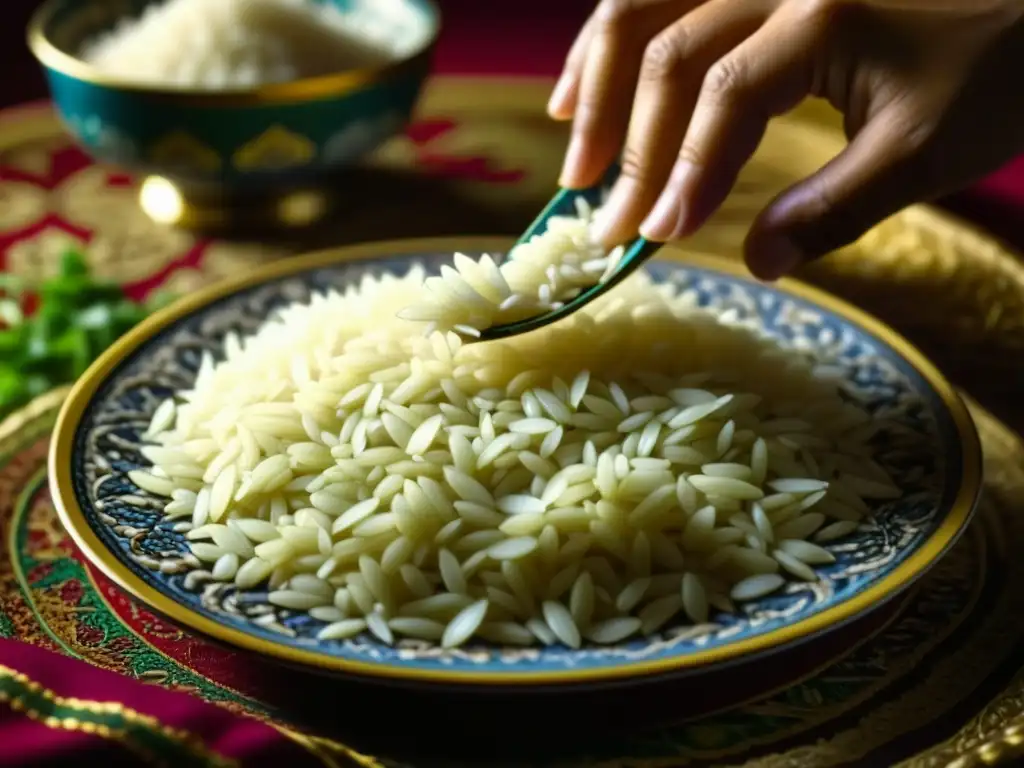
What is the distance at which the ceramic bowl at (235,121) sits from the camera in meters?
1.33

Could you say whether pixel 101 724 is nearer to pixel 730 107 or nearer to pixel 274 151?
pixel 730 107

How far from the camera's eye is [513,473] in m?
0.78

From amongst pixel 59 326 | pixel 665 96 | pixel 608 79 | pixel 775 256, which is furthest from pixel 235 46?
pixel 775 256

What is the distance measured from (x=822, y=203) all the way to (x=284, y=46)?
0.78 metres

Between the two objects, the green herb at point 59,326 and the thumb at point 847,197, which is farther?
the green herb at point 59,326

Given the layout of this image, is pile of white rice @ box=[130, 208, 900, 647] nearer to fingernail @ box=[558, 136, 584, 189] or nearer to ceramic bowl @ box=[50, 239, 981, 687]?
ceramic bowl @ box=[50, 239, 981, 687]

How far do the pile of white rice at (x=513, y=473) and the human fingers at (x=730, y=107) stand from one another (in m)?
0.08

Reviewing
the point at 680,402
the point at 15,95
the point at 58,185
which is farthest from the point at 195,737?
the point at 15,95

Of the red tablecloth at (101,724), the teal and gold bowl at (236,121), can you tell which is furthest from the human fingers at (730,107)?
the teal and gold bowl at (236,121)

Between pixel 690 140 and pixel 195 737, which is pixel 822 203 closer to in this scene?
pixel 690 140

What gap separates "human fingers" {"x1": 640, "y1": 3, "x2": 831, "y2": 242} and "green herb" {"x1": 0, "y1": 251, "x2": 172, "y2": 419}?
53 cm

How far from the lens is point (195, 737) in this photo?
0.64 m

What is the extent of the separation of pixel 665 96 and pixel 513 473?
328mm

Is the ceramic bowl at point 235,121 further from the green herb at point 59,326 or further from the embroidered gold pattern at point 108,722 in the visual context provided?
the embroidered gold pattern at point 108,722
